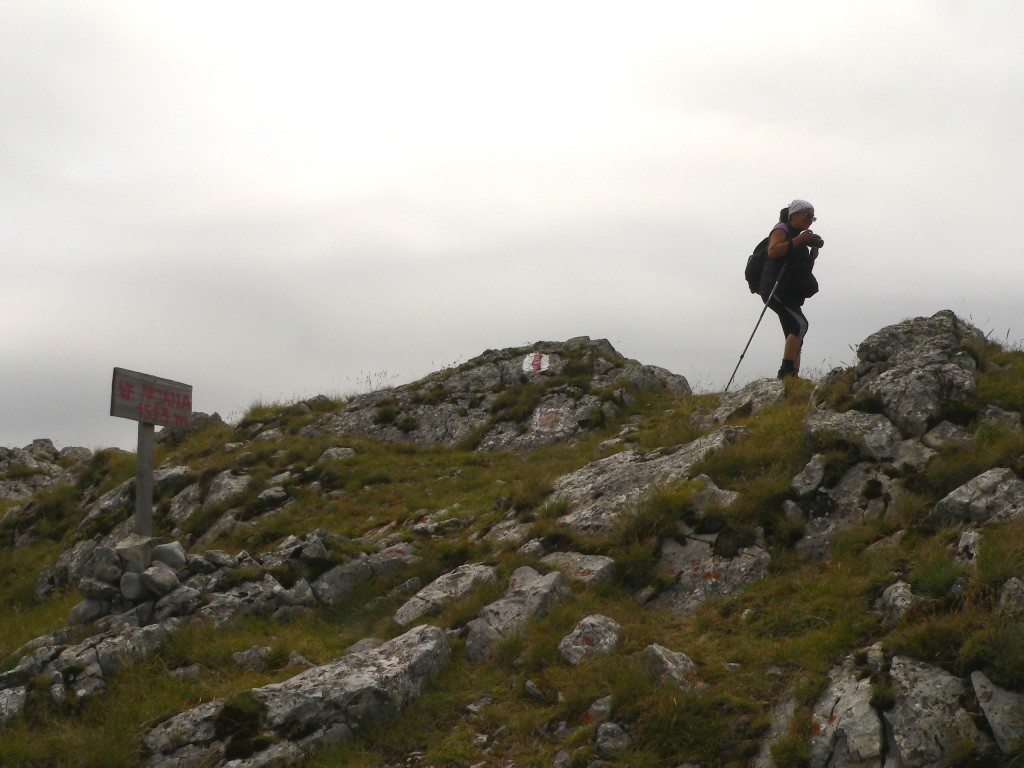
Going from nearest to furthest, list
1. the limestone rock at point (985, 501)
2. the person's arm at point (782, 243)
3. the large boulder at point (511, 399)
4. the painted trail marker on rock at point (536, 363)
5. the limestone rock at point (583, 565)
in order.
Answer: the limestone rock at point (985, 501), the limestone rock at point (583, 565), the person's arm at point (782, 243), the large boulder at point (511, 399), the painted trail marker on rock at point (536, 363)

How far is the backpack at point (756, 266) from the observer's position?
2016 cm

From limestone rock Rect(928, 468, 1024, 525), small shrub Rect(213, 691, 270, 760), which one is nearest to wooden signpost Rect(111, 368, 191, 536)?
small shrub Rect(213, 691, 270, 760)

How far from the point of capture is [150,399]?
16.1 meters

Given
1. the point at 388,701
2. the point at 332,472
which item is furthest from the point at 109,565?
the point at 332,472

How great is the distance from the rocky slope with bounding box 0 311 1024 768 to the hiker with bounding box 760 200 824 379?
53.8 inches

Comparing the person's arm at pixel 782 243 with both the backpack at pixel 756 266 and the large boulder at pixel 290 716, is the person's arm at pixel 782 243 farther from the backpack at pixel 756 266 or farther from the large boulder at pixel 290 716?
the large boulder at pixel 290 716

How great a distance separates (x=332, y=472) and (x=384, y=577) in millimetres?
7005

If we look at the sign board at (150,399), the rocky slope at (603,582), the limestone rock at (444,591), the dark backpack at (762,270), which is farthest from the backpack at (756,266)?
the sign board at (150,399)

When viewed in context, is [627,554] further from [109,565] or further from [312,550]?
[109,565]

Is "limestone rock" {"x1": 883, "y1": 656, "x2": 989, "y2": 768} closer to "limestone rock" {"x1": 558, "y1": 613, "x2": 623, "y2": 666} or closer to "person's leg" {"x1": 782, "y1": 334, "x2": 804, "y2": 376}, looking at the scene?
"limestone rock" {"x1": 558, "y1": 613, "x2": 623, "y2": 666}

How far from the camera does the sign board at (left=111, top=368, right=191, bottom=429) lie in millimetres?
15500

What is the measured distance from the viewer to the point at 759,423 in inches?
663

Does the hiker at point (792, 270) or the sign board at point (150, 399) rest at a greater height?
the hiker at point (792, 270)

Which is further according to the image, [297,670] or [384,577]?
[384,577]
